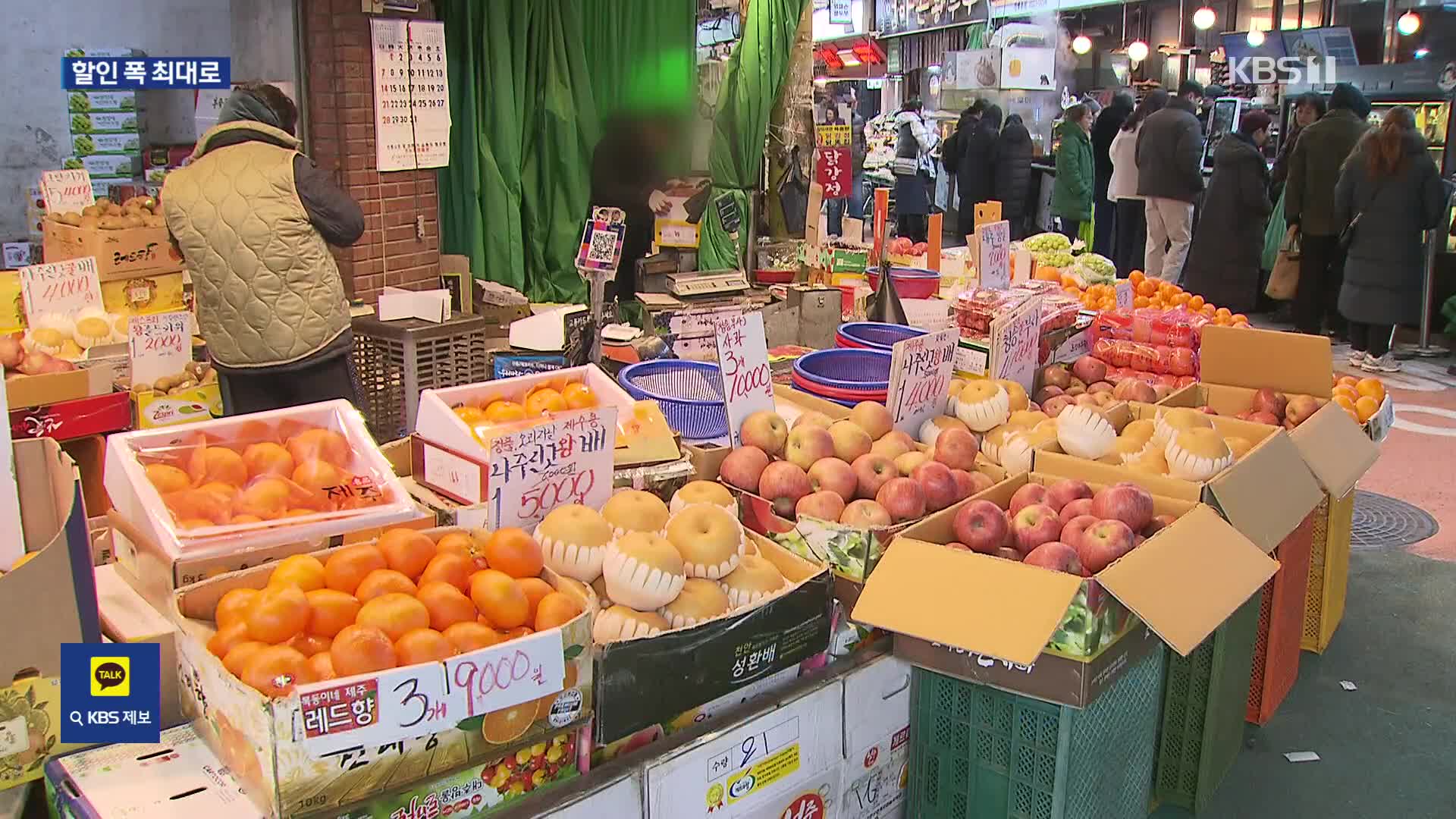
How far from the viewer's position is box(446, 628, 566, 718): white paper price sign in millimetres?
1753

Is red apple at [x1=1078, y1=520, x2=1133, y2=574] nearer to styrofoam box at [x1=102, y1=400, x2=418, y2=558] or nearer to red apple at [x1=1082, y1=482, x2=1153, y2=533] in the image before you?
red apple at [x1=1082, y1=482, x2=1153, y2=533]

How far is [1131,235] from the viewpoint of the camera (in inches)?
443

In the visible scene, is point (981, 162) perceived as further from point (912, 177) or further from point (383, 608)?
point (383, 608)

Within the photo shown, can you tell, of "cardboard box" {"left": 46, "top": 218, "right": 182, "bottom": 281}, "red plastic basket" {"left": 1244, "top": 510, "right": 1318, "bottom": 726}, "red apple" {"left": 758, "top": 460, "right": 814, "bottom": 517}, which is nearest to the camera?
"red apple" {"left": 758, "top": 460, "right": 814, "bottom": 517}

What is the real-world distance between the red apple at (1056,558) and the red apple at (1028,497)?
258 millimetres

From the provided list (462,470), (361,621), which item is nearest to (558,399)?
(462,470)

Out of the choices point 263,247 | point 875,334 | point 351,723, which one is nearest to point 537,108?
point 263,247

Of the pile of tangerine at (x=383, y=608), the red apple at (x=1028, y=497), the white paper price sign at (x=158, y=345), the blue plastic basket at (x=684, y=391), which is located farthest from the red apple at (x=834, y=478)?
the white paper price sign at (x=158, y=345)

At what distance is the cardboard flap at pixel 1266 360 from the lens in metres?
3.91

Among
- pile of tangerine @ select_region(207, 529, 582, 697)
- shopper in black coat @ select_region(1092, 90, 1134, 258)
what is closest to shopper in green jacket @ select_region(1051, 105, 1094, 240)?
shopper in black coat @ select_region(1092, 90, 1134, 258)

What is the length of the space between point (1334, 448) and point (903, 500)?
64.2 inches

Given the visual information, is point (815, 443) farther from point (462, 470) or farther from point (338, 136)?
point (338, 136)

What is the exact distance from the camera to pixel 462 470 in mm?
2588

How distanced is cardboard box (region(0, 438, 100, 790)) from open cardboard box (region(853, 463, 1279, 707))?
1323 mm
